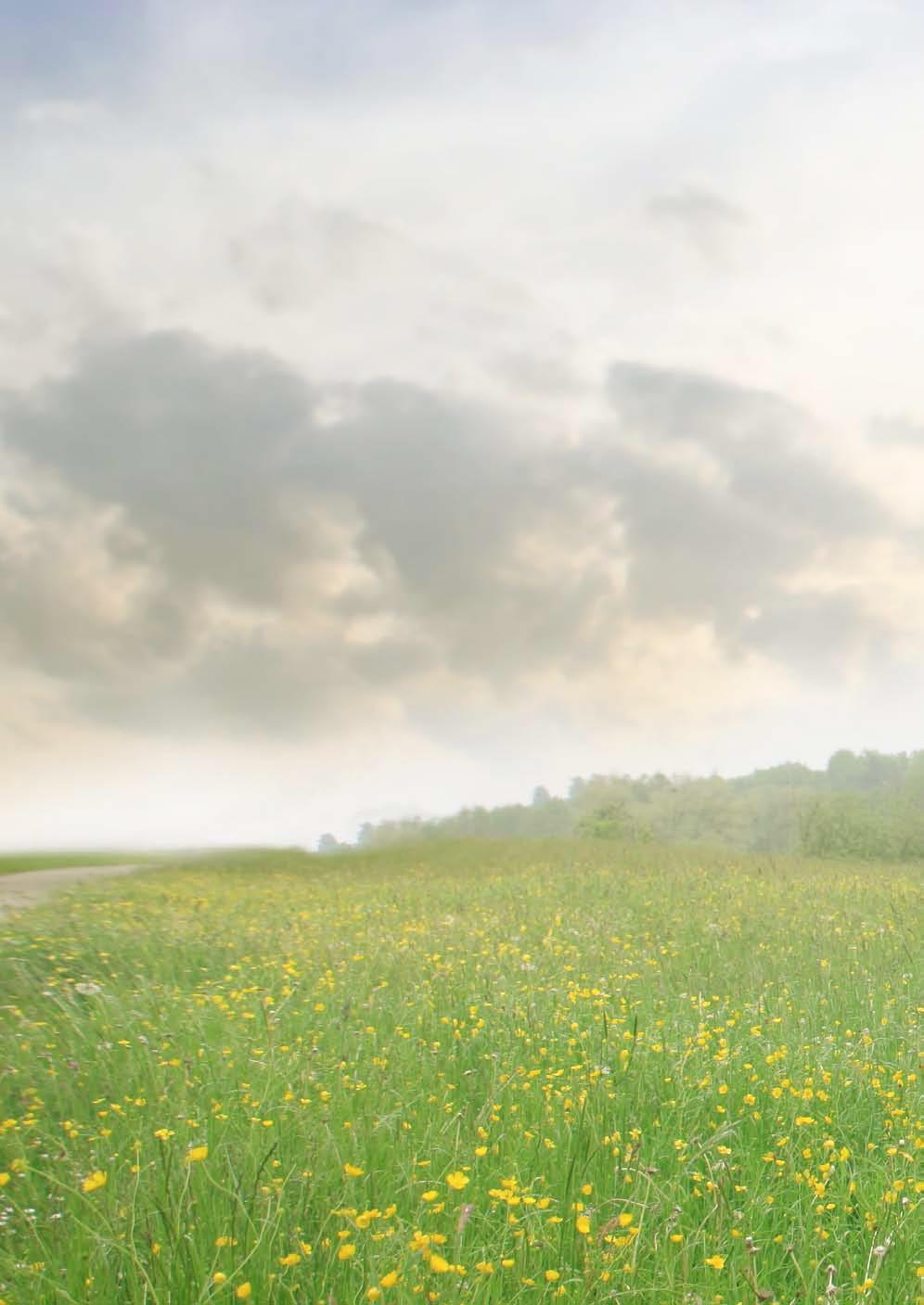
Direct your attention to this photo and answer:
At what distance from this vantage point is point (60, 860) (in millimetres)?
36844

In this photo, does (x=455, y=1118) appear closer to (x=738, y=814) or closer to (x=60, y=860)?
(x=60, y=860)

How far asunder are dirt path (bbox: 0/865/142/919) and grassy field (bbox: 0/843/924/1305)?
27.2ft

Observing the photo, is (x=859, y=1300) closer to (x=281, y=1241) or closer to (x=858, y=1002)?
(x=281, y=1241)

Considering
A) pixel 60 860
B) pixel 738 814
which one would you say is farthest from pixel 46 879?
pixel 738 814

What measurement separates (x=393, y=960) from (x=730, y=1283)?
622 cm

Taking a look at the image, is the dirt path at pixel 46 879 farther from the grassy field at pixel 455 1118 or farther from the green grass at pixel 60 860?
the grassy field at pixel 455 1118

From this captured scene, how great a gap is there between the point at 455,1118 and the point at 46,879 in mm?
24279

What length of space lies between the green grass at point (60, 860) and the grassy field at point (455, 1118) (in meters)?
24.1

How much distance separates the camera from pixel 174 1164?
438 cm

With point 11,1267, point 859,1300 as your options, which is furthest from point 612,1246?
point 11,1267

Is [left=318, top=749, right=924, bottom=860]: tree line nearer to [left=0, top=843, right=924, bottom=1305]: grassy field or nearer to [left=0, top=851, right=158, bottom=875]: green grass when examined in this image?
[left=0, top=851, right=158, bottom=875]: green grass

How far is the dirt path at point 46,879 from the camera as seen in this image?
19016mm

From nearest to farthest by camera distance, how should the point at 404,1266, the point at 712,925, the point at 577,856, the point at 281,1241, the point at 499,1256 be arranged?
the point at 404,1266 → the point at 281,1241 → the point at 499,1256 → the point at 712,925 → the point at 577,856

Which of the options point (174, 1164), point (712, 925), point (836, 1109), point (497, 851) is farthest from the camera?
point (497, 851)
